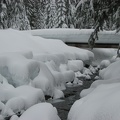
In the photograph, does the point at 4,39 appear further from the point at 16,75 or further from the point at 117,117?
the point at 117,117

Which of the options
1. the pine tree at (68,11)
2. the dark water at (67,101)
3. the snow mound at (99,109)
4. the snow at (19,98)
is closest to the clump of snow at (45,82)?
the dark water at (67,101)

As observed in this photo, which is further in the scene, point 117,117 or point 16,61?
point 16,61

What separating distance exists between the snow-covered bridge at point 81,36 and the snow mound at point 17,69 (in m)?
14.5

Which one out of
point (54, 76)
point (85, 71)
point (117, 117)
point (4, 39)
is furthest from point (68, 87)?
point (117, 117)

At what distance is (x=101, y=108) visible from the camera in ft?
17.6

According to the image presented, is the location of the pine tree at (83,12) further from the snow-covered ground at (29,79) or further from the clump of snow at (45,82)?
the clump of snow at (45,82)

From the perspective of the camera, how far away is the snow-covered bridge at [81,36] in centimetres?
2661

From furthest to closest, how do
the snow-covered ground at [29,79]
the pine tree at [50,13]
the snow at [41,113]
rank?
the pine tree at [50,13], the snow-covered ground at [29,79], the snow at [41,113]

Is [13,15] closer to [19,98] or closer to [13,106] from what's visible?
[19,98]

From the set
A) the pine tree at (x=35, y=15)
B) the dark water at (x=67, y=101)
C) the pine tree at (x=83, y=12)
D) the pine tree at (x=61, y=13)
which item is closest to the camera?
the dark water at (x=67, y=101)

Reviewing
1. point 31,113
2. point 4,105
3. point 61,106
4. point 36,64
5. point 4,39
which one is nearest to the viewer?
point 31,113

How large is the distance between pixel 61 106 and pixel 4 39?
7.26m

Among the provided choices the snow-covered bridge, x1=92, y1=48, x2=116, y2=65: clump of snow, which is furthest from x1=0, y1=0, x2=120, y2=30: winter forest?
x1=92, y1=48, x2=116, y2=65: clump of snow

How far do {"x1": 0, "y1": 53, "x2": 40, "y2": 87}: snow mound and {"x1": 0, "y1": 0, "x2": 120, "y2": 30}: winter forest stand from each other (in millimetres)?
2506
